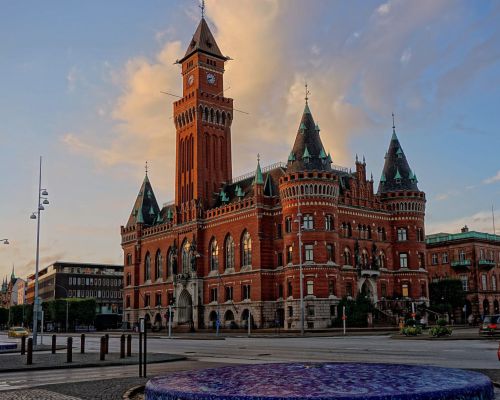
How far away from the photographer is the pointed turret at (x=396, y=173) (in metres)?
81.3

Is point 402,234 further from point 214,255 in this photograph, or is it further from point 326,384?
point 326,384

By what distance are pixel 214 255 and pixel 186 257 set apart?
20.5 feet

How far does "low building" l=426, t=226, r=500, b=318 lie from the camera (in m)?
93.5

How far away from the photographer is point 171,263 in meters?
92.4

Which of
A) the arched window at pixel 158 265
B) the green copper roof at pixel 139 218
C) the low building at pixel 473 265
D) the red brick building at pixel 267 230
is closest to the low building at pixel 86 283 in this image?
the green copper roof at pixel 139 218

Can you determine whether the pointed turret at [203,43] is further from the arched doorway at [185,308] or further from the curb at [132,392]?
the curb at [132,392]

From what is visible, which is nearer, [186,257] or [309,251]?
[309,251]

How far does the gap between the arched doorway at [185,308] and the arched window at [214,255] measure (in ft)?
20.4

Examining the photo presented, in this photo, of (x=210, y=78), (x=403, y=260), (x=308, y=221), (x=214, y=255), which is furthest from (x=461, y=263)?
(x=210, y=78)

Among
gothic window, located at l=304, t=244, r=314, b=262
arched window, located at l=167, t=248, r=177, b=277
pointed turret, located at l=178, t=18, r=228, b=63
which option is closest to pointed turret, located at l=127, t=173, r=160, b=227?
arched window, located at l=167, t=248, r=177, b=277

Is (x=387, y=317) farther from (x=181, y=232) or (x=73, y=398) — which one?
(x=73, y=398)

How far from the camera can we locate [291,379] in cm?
905

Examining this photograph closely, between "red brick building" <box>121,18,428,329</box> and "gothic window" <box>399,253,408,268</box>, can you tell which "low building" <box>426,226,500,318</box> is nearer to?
"red brick building" <box>121,18,428,329</box>

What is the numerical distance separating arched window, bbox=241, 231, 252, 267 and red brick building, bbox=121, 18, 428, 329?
254 mm
